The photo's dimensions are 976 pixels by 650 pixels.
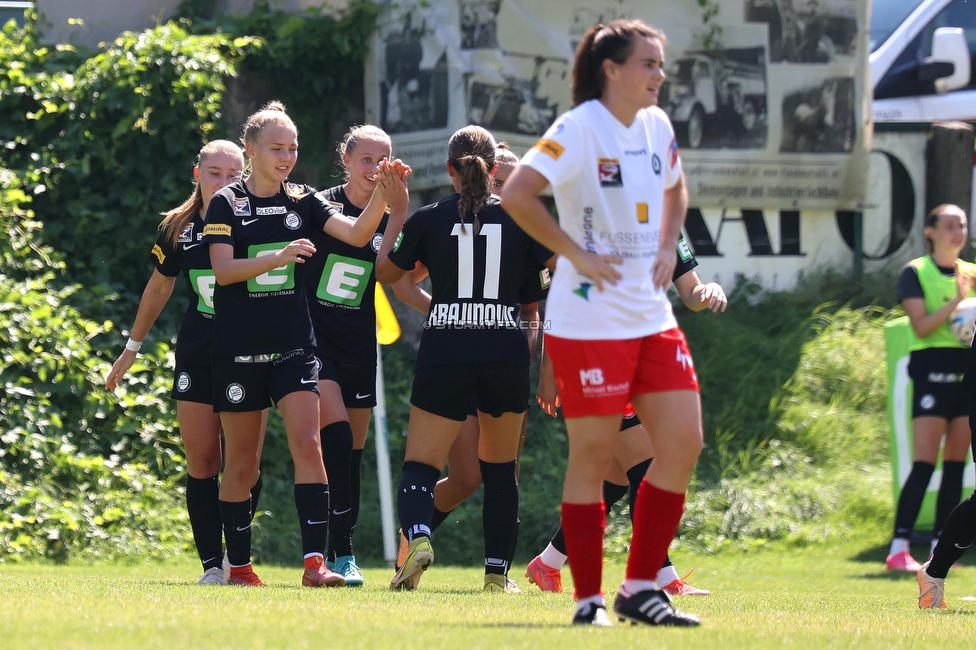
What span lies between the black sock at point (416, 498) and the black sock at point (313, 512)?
36 centimetres

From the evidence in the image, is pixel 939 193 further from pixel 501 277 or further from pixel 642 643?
pixel 642 643

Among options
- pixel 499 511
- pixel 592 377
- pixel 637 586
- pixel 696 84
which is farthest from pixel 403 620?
pixel 696 84

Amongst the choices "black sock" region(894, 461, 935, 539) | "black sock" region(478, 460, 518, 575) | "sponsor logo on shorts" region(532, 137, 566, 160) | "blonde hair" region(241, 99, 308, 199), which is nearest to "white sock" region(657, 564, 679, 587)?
"black sock" region(478, 460, 518, 575)

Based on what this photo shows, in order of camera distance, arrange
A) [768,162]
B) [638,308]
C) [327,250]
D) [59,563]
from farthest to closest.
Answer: [768,162], [59,563], [327,250], [638,308]

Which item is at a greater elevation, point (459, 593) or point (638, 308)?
point (638, 308)

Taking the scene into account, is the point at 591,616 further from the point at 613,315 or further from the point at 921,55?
the point at 921,55

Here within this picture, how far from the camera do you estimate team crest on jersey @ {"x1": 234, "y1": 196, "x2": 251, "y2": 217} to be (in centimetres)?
595

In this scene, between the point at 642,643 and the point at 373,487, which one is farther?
the point at 373,487

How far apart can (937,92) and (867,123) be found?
2.15 meters

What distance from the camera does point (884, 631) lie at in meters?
4.45

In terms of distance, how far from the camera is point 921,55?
47.8ft

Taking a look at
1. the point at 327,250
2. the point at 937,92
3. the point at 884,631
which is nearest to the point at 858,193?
the point at 937,92

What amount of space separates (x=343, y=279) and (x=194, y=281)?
28.3 inches

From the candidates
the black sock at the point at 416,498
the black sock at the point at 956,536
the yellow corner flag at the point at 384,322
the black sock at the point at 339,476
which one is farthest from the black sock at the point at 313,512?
the black sock at the point at 956,536
